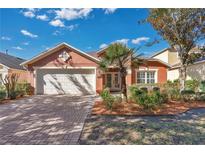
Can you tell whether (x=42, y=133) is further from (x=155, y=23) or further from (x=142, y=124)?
(x=155, y=23)

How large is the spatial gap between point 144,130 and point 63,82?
11414 mm

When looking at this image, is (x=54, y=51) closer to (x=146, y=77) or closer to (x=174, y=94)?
(x=146, y=77)

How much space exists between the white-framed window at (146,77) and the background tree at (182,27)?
5.17 metres

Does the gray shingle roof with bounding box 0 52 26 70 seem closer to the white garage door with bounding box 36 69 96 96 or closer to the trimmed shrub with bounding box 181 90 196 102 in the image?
the white garage door with bounding box 36 69 96 96

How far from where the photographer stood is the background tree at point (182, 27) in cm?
1249

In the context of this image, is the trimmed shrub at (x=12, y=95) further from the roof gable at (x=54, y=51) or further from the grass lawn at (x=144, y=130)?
the grass lawn at (x=144, y=130)

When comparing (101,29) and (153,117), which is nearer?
(153,117)

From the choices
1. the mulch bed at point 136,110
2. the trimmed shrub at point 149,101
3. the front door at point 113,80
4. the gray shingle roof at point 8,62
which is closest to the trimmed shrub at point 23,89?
the gray shingle roof at point 8,62

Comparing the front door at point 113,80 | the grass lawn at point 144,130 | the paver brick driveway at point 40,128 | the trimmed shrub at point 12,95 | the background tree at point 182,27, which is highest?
the background tree at point 182,27
